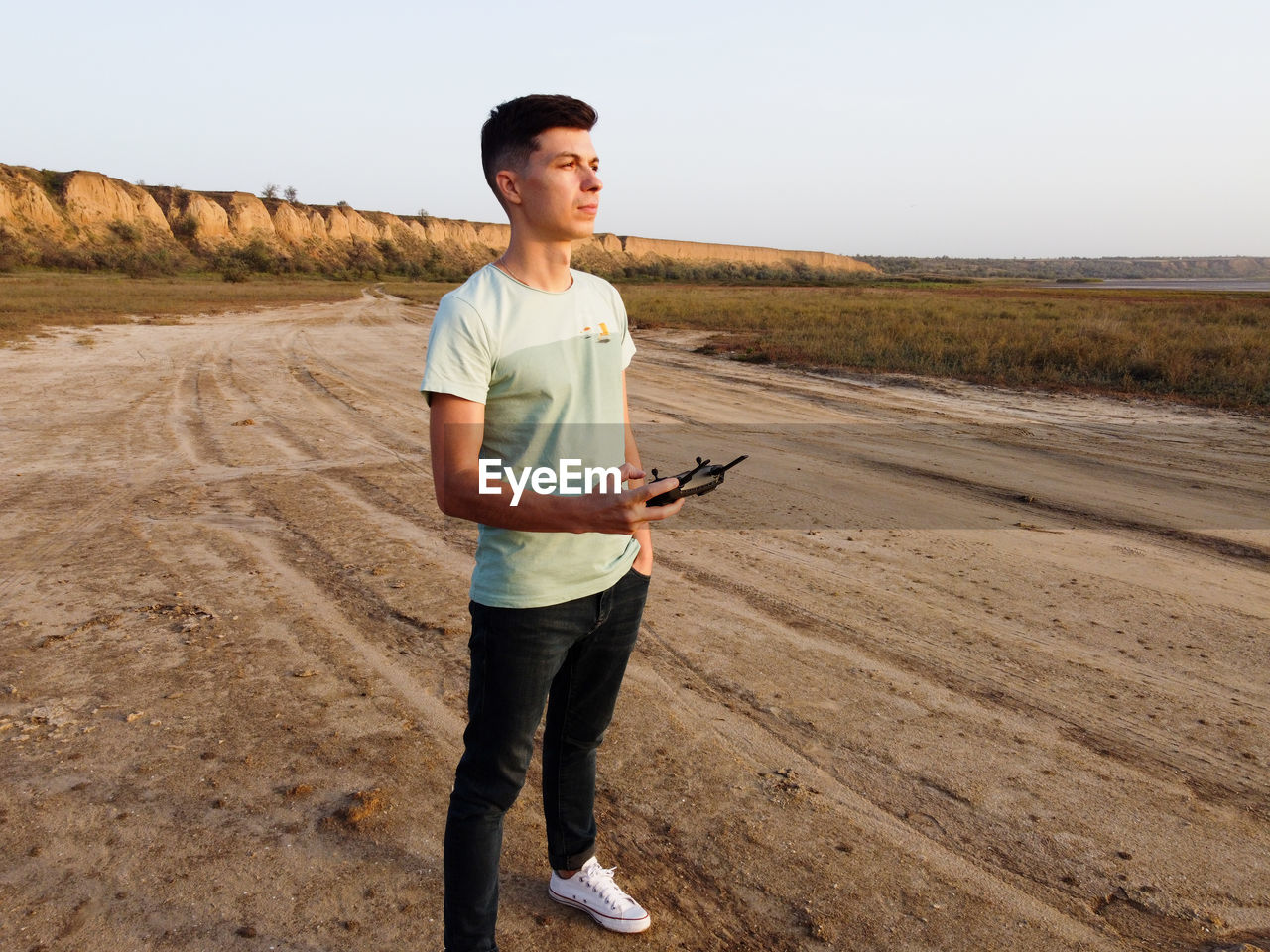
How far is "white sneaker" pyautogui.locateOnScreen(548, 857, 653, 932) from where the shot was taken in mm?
2203

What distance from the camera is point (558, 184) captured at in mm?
1698

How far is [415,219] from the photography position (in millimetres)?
98250

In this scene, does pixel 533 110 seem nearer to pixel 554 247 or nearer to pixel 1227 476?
pixel 554 247

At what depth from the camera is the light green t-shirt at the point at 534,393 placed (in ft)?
5.25

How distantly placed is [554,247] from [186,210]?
81.8m

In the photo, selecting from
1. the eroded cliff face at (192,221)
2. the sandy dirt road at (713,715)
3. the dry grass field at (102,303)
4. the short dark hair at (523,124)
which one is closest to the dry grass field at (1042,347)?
the sandy dirt road at (713,715)

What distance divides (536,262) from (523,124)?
0.89 feet

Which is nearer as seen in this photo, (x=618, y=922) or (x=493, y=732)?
(x=493, y=732)

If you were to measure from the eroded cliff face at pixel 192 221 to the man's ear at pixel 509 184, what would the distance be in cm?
4709

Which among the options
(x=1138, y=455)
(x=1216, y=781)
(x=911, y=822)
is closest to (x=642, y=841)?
(x=911, y=822)

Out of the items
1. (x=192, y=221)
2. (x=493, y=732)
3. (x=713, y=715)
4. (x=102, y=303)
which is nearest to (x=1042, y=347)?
(x=713, y=715)

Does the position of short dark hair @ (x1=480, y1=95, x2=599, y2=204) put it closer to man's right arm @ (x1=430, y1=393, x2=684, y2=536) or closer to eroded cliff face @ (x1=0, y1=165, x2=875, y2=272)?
man's right arm @ (x1=430, y1=393, x2=684, y2=536)

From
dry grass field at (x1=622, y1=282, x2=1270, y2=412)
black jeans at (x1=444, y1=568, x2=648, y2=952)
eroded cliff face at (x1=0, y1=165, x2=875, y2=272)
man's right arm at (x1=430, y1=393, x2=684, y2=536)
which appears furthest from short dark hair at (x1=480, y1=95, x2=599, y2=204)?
eroded cliff face at (x1=0, y1=165, x2=875, y2=272)
